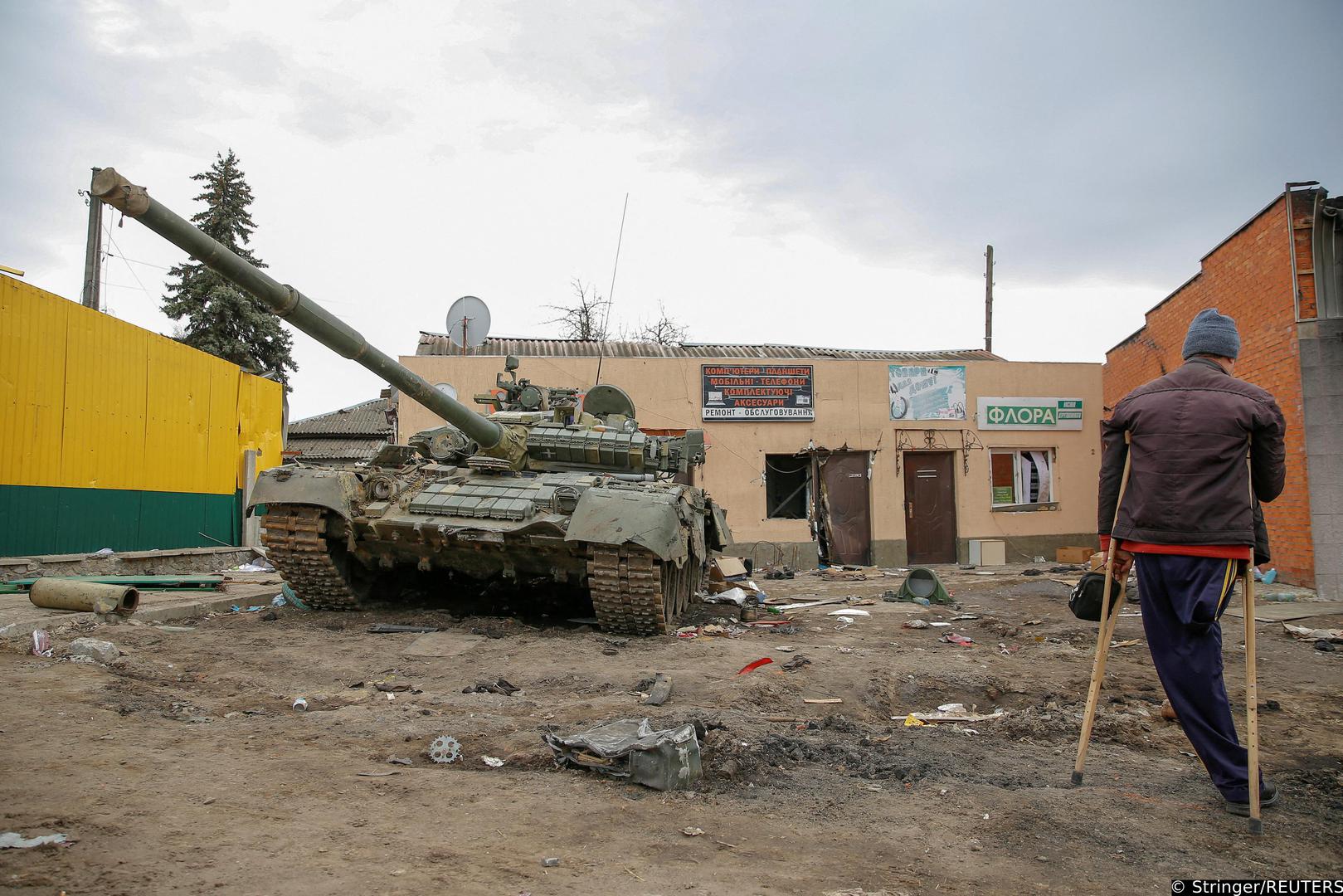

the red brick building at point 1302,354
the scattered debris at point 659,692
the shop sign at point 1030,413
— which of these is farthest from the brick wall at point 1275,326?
the scattered debris at point 659,692

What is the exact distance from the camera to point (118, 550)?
11.5m

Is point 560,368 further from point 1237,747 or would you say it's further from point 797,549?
point 1237,747

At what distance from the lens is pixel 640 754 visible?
3.59m

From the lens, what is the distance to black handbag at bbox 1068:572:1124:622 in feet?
12.6

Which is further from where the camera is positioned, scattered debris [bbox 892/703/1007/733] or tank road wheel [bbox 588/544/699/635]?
tank road wheel [bbox 588/544/699/635]

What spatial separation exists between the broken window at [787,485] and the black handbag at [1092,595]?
45.5ft

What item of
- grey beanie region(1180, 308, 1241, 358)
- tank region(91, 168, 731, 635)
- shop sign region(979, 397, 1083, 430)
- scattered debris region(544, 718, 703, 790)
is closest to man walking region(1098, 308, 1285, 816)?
grey beanie region(1180, 308, 1241, 358)

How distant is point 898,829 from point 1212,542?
1660 mm

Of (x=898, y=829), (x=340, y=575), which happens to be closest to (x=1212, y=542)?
(x=898, y=829)

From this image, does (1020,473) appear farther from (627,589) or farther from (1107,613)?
(1107,613)

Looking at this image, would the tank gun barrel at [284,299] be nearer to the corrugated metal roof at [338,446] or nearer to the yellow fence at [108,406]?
the yellow fence at [108,406]

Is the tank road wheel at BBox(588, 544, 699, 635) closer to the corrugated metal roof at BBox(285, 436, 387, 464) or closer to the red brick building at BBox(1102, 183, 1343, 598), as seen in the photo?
the red brick building at BBox(1102, 183, 1343, 598)

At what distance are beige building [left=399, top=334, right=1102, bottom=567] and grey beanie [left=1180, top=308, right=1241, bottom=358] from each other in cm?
1342

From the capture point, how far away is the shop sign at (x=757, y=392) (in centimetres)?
1745
